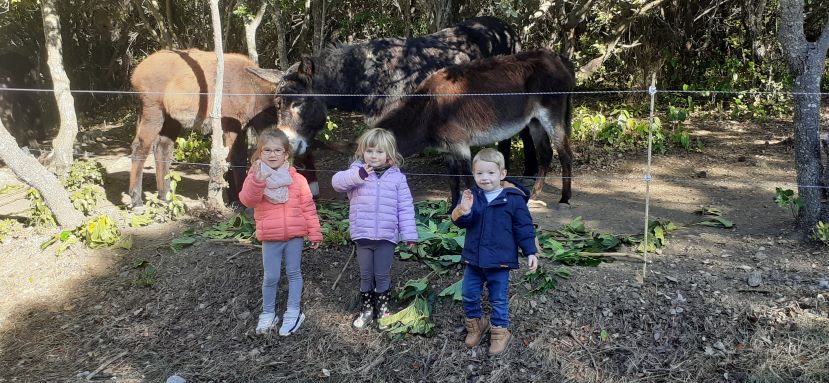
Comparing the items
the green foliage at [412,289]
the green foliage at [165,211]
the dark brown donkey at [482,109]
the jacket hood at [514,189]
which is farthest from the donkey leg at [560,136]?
the green foliage at [165,211]

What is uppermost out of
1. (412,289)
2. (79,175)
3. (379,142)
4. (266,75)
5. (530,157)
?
(266,75)

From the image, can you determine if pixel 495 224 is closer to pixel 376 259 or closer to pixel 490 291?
pixel 490 291

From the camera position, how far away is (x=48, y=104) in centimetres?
1254

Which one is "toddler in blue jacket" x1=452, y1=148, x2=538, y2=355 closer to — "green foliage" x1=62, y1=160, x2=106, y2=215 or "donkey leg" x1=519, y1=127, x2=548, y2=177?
"donkey leg" x1=519, y1=127, x2=548, y2=177

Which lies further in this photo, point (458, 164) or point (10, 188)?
point (10, 188)

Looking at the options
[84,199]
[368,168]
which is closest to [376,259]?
[368,168]

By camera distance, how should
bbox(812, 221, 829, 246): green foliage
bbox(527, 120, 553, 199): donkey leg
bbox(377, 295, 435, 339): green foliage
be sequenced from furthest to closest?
bbox(527, 120, 553, 199): donkey leg
bbox(812, 221, 829, 246): green foliage
bbox(377, 295, 435, 339): green foliage

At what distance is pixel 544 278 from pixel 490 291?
2.32 feet

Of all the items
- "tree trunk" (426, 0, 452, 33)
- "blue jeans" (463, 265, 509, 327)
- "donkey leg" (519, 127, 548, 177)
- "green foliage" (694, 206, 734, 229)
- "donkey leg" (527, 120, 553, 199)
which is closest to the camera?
"blue jeans" (463, 265, 509, 327)

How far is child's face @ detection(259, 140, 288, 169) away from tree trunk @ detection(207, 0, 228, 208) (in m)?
2.19

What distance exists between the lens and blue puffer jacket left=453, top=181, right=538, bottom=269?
11.5 feet

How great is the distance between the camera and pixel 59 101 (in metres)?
7.30

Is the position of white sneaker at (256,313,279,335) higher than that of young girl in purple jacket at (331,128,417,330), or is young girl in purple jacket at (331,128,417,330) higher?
young girl in purple jacket at (331,128,417,330)

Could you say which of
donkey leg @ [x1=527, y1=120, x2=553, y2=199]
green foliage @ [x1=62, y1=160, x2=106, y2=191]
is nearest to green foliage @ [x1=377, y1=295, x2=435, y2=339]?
donkey leg @ [x1=527, y1=120, x2=553, y2=199]
